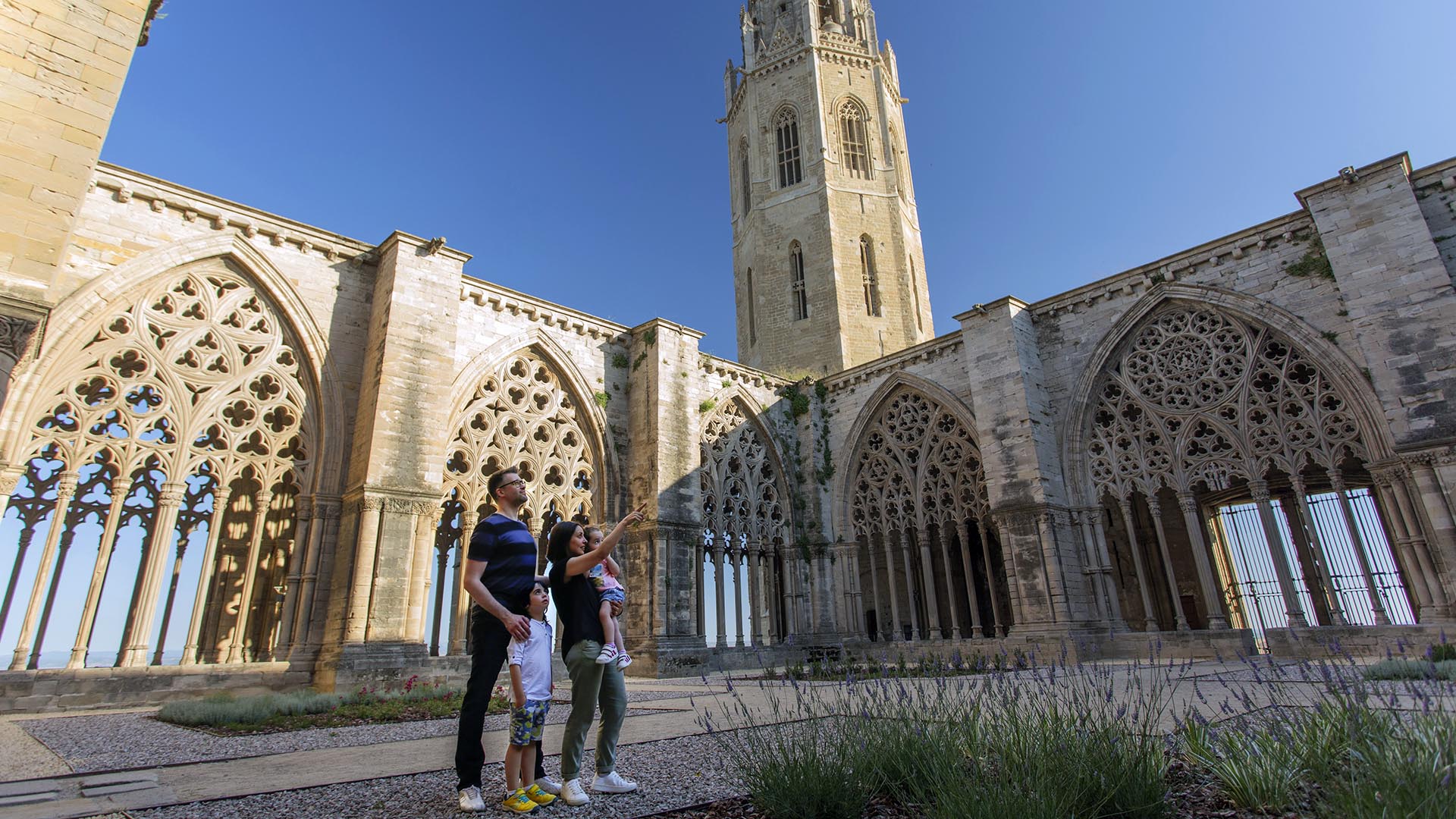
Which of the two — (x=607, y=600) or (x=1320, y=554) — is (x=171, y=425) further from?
(x=1320, y=554)

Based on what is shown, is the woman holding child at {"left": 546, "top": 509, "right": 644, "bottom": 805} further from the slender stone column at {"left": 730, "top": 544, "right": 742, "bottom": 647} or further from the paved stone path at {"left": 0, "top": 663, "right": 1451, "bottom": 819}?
the slender stone column at {"left": 730, "top": 544, "right": 742, "bottom": 647}

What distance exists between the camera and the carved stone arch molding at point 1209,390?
11.5m

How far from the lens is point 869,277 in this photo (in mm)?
23750

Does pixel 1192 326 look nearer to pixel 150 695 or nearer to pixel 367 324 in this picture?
pixel 367 324

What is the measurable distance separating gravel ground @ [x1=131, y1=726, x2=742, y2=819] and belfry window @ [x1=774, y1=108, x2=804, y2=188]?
926 inches

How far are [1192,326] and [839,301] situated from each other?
1083 centimetres

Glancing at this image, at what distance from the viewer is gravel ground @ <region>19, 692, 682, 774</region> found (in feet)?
15.1

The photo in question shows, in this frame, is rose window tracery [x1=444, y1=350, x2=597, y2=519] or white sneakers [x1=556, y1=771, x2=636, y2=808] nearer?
white sneakers [x1=556, y1=771, x2=636, y2=808]

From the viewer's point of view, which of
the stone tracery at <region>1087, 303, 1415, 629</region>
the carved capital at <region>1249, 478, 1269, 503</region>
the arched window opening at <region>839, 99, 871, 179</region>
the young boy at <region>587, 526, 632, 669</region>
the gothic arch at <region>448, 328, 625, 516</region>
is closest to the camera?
the young boy at <region>587, 526, 632, 669</region>

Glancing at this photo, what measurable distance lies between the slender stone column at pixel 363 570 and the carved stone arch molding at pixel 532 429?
1.38 metres

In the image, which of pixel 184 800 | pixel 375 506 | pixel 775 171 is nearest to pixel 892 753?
pixel 184 800

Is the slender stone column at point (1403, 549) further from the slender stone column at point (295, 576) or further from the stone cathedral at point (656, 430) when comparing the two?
the slender stone column at point (295, 576)

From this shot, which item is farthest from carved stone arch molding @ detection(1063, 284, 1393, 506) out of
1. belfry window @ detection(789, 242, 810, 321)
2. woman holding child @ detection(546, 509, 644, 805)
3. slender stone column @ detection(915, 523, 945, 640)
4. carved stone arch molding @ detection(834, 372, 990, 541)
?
woman holding child @ detection(546, 509, 644, 805)

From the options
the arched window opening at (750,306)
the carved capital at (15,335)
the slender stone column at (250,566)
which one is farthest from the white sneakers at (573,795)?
the arched window opening at (750,306)
